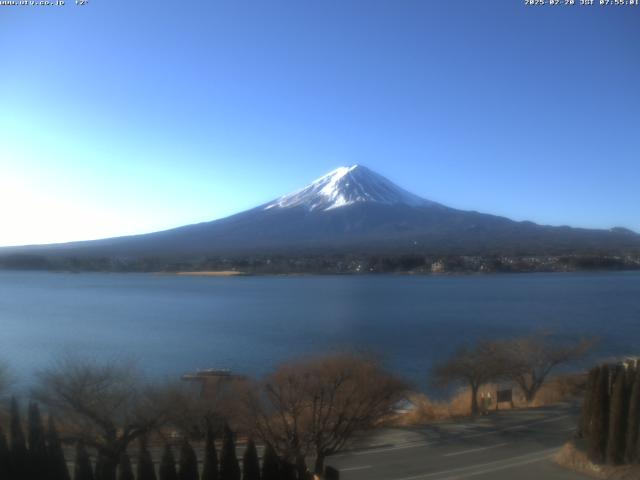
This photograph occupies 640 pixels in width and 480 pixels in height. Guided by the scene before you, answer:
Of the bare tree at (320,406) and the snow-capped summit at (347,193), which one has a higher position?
the snow-capped summit at (347,193)

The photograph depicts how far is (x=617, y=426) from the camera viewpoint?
617 cm

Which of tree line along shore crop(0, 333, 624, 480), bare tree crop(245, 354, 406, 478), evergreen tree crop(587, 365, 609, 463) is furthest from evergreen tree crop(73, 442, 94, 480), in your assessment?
evergreen tree crop(587, 365, 609, 463)

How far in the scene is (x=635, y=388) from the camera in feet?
20.0

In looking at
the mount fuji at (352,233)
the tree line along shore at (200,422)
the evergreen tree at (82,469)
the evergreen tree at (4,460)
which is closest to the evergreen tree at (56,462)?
the tree line along shore at (200,422)

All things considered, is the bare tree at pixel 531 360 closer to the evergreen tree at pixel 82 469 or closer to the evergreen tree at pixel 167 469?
the evergreen tree at pixel 167 469

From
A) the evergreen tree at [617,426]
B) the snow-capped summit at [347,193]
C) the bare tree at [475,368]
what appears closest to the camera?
the evergreen tree at [617,426]

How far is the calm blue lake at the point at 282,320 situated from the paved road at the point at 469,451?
3.69 meters

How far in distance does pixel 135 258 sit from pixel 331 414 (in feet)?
164

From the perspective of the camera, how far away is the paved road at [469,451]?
640 cm

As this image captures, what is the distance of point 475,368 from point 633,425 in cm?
448

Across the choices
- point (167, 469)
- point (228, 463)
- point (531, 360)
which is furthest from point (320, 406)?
point (531, 360)

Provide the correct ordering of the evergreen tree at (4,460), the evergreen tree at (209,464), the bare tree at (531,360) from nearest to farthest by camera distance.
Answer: the evergreen tree at (4,460)
the evergreen tree at (209,464)
the bare tree at (531,360)

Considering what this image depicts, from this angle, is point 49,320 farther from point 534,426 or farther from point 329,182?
point 329,182

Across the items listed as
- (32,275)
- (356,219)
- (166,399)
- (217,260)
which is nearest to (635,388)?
(166,399)
